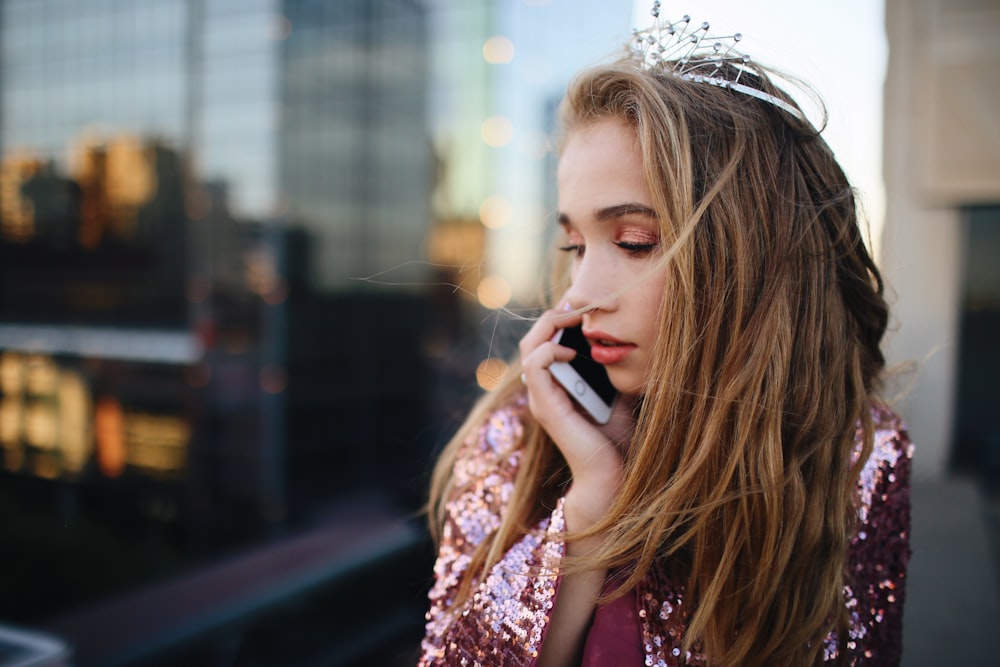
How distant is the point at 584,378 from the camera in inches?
36.9

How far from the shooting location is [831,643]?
86 centimetres

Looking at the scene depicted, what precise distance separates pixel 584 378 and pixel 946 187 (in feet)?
5.03

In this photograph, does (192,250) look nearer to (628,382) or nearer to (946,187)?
(946,187)

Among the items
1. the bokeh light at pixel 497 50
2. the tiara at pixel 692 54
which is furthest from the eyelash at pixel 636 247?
the bokeh light at pixel 497 50

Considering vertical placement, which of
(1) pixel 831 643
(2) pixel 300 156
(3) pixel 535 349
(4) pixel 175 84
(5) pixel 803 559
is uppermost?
(4) pixel 175 84

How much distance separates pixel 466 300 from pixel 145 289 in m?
6.72

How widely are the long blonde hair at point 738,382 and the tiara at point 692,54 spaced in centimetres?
2

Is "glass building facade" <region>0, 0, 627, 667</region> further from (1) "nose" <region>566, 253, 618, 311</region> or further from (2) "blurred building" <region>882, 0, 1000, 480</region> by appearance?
(1) "nose" <region>566, 253, 618, 311</region>

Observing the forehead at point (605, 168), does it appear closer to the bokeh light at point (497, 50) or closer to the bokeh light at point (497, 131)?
the bokeh light at point (497, 131)

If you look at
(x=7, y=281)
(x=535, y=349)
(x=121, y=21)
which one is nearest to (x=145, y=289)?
(x=7, y=281)

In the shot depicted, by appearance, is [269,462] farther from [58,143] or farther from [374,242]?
[58,143]

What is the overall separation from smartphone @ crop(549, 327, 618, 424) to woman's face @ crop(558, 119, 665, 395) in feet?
0.27

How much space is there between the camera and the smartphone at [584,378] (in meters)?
0.90

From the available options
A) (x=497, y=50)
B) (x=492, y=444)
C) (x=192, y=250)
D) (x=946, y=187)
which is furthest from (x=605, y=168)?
(x=192, y=250)
